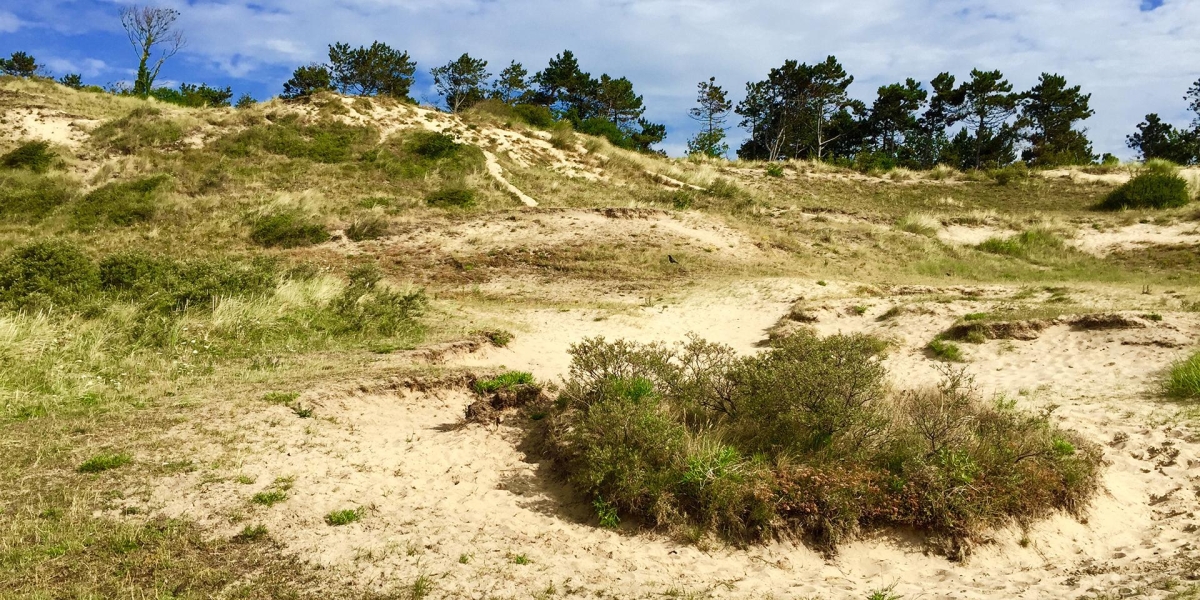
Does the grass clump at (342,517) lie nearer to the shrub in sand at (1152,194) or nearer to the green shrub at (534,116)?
the green shrub at (534,116)

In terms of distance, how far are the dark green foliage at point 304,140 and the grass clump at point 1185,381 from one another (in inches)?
986

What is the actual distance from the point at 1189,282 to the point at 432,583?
19787 millimetres

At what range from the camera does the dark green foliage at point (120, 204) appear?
69.5 ft

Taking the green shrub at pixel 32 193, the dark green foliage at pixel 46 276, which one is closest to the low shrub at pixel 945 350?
the dark green foliage at pixel 46 276

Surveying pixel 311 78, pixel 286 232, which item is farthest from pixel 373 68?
pixel 286 232

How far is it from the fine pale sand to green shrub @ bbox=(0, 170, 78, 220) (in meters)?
19.0

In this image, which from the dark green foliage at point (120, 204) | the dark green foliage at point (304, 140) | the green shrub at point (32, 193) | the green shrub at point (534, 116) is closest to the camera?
the dark green foliage at point (120, 204)

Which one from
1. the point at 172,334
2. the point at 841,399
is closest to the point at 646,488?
the point at 841,399

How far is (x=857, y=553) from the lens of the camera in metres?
5.91

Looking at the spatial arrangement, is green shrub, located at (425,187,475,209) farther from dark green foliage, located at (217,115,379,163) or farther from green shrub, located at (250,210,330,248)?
dark green foliage, located at (217,115,379,163)

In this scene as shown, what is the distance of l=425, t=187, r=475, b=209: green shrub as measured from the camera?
23484mm

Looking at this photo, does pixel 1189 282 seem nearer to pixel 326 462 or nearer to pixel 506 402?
pixel 506 402

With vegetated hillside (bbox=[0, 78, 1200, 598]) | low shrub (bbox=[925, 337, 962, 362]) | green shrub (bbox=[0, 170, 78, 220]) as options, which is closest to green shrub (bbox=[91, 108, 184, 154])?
vegetated hillside (bbox=[0, 78, 1200, 598])

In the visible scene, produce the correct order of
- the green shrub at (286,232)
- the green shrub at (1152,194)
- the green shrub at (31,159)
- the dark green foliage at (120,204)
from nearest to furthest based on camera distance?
1. the green shrub at (286,232)
2. the dark green foliage at (120,204)
3. the green shrub at (31,159)
4. the green shrub at (1152,194)
